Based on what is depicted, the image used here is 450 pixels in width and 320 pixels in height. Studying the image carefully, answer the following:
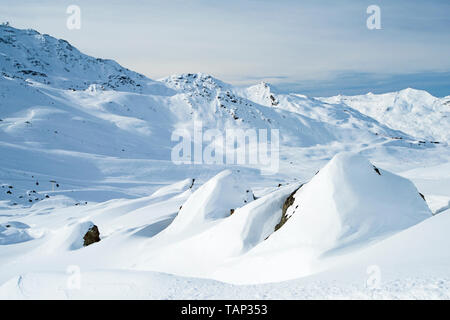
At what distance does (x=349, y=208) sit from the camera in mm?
7684

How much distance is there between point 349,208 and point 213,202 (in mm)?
6713

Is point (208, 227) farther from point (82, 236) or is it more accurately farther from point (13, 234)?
point (13, 234)

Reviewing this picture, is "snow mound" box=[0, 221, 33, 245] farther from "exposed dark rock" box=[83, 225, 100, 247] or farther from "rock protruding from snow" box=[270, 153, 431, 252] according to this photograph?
"rock protruding from snow" box=[270, 153, 431, 252]

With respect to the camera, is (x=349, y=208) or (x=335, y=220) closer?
(x=335, y=220)

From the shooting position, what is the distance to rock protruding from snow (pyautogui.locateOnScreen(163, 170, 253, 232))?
1306 cm

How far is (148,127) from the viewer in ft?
250

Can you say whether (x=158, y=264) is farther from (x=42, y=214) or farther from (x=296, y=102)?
(x=296, y=102)

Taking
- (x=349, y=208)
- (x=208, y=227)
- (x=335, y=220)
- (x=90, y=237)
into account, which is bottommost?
(x=90, y=237)

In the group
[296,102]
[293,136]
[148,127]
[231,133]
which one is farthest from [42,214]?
[296,102]

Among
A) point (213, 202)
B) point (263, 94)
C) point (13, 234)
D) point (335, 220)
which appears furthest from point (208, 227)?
point (263, 94)

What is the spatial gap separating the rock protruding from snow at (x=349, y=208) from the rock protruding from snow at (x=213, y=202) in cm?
474

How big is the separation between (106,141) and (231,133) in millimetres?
34479

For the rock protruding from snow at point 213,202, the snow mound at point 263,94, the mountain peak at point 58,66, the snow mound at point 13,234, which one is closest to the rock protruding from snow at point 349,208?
the rock protruding from snow at point 213,202

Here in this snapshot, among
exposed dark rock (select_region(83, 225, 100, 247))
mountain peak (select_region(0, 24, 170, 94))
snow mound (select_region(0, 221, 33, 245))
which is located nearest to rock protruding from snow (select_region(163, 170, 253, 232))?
exposed dark rock (select_region(83, 225, 100, 247))
